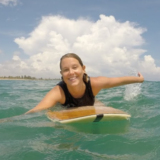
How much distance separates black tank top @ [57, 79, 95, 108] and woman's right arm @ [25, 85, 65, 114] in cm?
11

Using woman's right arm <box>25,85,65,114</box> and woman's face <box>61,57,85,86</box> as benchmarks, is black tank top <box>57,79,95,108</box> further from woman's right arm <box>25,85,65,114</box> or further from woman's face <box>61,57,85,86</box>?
woman's face <box>61,57,85,86</box>

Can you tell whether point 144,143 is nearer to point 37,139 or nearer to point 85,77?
point 37,139

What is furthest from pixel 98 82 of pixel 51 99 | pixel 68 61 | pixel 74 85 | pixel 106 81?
pixel 51 99

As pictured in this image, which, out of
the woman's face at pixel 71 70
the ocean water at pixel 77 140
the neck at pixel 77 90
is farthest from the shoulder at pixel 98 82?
the ocean water at pixel 77 140

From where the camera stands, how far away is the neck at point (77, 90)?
439 centimetres

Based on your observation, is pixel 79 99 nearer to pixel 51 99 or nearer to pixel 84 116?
pixel 51 99

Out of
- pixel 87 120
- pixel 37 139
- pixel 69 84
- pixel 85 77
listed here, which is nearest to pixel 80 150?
pixel 37 139

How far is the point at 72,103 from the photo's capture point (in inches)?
183

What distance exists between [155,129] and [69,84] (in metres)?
1.79

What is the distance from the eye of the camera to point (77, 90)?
444cm

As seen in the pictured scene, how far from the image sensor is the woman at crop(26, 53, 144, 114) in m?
4.05

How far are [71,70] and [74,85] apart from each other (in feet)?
1.04

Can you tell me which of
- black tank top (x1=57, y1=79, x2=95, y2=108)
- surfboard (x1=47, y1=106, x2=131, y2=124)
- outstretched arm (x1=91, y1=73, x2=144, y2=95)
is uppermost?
outstretched arm (x1=91, y1=73, x2=144, y2=95)

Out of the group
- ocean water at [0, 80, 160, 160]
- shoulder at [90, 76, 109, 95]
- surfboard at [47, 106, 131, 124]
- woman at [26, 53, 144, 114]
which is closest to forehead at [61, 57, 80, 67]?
woman at [26, 53, 144, 114]
